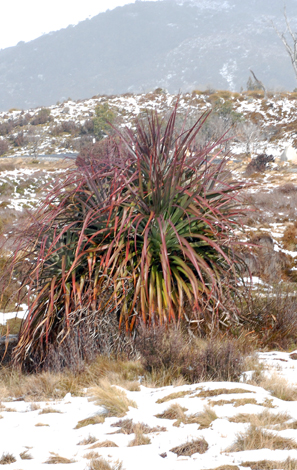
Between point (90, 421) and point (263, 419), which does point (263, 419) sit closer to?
point (263, 419)

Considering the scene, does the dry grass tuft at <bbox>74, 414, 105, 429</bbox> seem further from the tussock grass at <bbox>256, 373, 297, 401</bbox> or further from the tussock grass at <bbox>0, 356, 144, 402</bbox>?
the tussock grass at <bbox>256, 373, 297, 401</bbox>

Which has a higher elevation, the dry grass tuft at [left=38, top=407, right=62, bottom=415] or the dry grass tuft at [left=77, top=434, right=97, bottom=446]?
the dry grass tuft at [left=77, top=434, right=97, bottom=446]

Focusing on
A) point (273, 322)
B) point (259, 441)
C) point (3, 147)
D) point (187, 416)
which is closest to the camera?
point (259, 441)

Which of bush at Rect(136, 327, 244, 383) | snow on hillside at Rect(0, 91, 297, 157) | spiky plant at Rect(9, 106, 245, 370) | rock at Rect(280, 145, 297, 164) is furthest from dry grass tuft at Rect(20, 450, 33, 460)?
snow on hillside at Rect(0, 91, 297, 157)

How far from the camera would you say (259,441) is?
199cm

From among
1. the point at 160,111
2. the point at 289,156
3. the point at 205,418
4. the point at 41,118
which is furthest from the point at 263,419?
the point at 41,118

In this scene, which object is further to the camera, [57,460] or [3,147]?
[3,147]

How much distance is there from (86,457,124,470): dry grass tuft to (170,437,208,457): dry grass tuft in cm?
31

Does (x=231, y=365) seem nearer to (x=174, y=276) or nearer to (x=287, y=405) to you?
(x=287, y=405)

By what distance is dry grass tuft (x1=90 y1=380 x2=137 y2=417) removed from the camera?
2.54 metres

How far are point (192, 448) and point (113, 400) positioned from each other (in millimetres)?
715

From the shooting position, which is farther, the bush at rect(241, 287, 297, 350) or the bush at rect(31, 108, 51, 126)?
the bush at rect(31, 108, 51, 126)

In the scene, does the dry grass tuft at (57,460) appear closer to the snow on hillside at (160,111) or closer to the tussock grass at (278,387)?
the tussock grass at (278,387)

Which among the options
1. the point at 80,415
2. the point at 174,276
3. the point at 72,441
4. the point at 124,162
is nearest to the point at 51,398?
the point at 80,415
